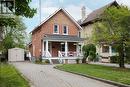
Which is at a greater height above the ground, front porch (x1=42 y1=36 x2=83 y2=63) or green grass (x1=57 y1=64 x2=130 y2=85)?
front porch (x1=42 y1=36 x2=83 y2=63)

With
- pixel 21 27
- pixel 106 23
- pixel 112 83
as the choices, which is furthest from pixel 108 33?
pixel 21 27

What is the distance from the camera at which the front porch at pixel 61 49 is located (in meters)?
48.3

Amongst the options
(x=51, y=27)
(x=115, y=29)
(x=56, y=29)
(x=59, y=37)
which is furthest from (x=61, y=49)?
(x=115, y=29)

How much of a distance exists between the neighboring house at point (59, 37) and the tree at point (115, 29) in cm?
1620

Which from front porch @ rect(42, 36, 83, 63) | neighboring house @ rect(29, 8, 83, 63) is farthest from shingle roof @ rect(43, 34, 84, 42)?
front porch @ rect(42, 36, 83, 63)

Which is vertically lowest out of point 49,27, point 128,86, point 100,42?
point 128,86

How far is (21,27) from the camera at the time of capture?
77500 mm

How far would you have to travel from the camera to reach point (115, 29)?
32.0m

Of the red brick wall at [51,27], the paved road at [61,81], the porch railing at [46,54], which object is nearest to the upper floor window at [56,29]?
the red brick wall at [51,27]

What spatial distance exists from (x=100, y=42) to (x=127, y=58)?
3086 millimetres

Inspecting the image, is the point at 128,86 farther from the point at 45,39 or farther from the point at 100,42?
the point at 45,39

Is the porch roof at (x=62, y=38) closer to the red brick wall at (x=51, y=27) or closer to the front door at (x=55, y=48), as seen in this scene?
the red brick wall at (x=51, y=27)

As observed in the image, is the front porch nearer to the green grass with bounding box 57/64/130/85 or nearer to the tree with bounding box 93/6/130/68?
the tree with bounding box 93/6/130/68

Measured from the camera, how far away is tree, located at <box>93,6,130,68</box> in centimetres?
3070
